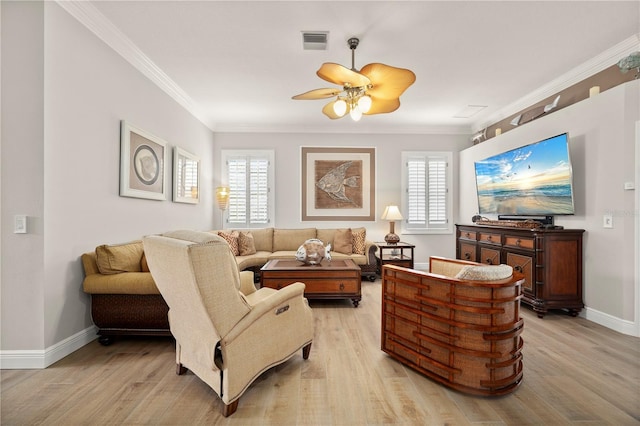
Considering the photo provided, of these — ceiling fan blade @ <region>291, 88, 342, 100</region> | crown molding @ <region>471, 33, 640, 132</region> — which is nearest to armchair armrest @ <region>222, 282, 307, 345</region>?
ceiling fan blade @ <region>291, 88, 342, 100</region>

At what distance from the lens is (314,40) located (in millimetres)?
2939

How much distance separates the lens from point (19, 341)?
2.19 metres

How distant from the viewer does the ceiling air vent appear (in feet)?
9.27

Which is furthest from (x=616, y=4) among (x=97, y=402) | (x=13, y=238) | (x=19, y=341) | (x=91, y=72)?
(x=19, y=341)

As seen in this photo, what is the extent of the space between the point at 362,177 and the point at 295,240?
74.8 inches

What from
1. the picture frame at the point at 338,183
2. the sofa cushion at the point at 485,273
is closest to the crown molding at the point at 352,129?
the picture frame at the point at 338,183

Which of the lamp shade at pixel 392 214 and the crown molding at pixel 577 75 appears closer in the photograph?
the crown molding at pixel 577 75

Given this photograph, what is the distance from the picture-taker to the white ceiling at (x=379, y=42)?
8.28 ft

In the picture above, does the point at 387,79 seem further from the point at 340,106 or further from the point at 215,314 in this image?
the point at 215,314

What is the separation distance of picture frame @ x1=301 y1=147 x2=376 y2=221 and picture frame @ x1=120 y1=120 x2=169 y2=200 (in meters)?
2.74

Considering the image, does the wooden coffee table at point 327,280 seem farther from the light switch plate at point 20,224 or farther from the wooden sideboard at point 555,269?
the light switch plate at point 20,224

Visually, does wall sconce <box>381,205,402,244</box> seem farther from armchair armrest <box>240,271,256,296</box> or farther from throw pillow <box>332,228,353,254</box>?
armchair armrest <box>240,271,256,296</box>

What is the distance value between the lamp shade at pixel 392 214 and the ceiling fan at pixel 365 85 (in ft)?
9.15

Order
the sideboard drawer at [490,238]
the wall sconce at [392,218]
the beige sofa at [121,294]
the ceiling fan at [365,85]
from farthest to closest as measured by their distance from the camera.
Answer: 1. the wall sconce at [392,218]
2. the sideboard drawer at [490,238]
3. the beige sofa at [121,294]
4. the ceiling fan at [365,85]
